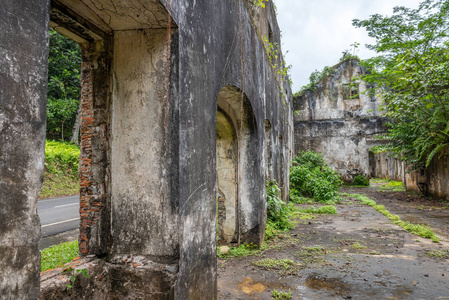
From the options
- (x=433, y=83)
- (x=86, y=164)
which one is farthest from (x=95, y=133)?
(x=433, y=83)

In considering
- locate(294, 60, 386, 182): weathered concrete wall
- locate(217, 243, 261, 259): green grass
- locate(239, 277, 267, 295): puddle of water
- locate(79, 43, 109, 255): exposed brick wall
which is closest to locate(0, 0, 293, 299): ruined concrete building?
locate(79, 43, 109, 255): exposed brick wall

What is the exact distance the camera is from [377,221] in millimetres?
7625

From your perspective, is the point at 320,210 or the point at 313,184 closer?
the point at 320,210

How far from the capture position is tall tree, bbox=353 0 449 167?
30.8 feet

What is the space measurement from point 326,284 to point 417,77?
8.51 metres

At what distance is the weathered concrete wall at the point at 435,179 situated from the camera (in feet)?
33.6

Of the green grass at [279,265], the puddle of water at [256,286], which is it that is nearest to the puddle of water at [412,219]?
the green grass at [279,265]

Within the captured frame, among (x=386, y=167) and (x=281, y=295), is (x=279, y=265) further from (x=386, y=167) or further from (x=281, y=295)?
(x=386, y=167)

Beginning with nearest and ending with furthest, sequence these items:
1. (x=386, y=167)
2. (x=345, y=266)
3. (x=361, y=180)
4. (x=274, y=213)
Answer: (x=345, y=266) < (x=274, y=213) < (x=361, y=180) < (x=386, y=167)

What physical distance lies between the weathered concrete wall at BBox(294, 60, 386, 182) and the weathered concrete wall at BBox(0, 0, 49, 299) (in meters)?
18.7

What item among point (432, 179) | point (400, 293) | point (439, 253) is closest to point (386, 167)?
point (432, 179)

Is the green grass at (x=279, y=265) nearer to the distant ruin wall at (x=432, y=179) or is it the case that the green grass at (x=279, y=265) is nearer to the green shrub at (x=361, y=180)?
the distant ruin wall at (x=432, y=179)

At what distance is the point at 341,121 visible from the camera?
1861 centimetres

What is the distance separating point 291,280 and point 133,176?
2.70 metres
